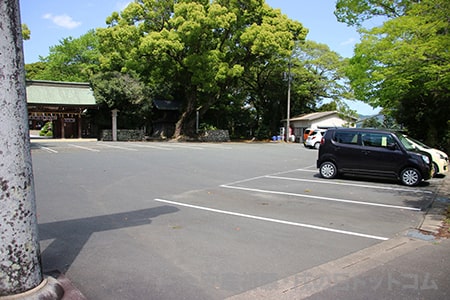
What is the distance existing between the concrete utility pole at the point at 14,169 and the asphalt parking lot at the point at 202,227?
2.42ft

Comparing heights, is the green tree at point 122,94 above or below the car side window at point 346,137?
above

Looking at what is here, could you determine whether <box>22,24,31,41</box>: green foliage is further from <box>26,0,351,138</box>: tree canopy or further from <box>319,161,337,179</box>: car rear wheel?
<box>319,161,337,179</box>: car rear wheel

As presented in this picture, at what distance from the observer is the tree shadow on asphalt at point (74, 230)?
167 inches

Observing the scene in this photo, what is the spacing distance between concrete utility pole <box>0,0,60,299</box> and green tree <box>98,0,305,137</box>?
90.1 feet

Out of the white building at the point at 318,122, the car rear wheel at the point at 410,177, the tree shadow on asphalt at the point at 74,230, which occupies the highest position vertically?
the white building at the point at 318,122

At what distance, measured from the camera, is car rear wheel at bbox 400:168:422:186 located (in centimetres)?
1028

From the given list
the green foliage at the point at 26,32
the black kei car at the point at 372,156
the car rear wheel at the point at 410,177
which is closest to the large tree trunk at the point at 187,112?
the green foliage at the point at 26,32

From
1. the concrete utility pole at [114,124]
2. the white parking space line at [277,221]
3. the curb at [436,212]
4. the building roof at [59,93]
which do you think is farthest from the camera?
the concrete utility pole at [114,124]

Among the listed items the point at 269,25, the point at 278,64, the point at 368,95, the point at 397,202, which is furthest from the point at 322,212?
the point at 278,64

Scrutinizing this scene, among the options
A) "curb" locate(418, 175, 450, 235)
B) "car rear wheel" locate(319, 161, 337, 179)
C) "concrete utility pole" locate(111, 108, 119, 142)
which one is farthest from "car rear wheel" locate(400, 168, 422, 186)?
"concrete utility pole" locate(111, 108, 119, 142)

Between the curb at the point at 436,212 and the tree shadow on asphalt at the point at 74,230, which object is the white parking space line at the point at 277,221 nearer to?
the tree shadow on asphalt at the point at 74,230

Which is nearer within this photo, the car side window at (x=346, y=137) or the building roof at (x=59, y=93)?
the car side window at (x=346, y=137)

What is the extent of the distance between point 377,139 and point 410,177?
148 cm

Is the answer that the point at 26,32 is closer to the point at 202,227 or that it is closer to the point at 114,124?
the point at 114,124
